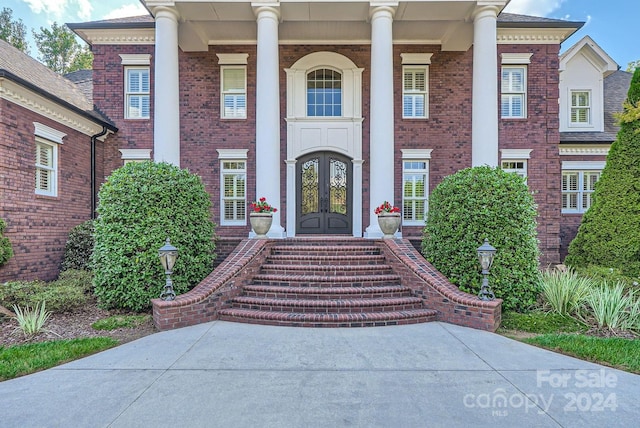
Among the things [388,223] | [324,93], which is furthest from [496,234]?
[324,93]

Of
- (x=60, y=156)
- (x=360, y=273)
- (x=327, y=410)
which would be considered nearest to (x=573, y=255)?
(x=360, y=273)

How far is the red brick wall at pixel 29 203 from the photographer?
7293mm

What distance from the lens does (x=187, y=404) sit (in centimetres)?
317

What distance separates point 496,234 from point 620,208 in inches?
171

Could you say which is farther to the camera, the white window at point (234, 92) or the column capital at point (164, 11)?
the white window at point (234, 92)

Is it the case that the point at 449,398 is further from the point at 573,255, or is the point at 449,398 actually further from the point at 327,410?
the point at 573,255

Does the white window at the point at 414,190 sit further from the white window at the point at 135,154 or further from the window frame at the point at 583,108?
the white window at the point at 135,154

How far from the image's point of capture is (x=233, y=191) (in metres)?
11.2

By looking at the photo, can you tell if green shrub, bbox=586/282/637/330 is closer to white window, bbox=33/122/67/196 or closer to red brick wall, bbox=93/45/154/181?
white window, bbox=33/122/67/196

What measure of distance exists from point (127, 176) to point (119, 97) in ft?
20.9

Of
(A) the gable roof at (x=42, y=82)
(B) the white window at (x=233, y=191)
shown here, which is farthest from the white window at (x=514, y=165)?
(A) the gable roof at (x=42, y=82)

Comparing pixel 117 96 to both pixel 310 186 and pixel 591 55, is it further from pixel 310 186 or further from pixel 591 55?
pixel 591 55

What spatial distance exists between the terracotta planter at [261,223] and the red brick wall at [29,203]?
5.00 meters

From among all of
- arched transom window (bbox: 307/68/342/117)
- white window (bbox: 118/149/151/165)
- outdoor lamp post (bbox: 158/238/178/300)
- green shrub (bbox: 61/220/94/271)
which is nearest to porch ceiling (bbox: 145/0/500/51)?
arched transom window (bbox: 307/68/342/117)
